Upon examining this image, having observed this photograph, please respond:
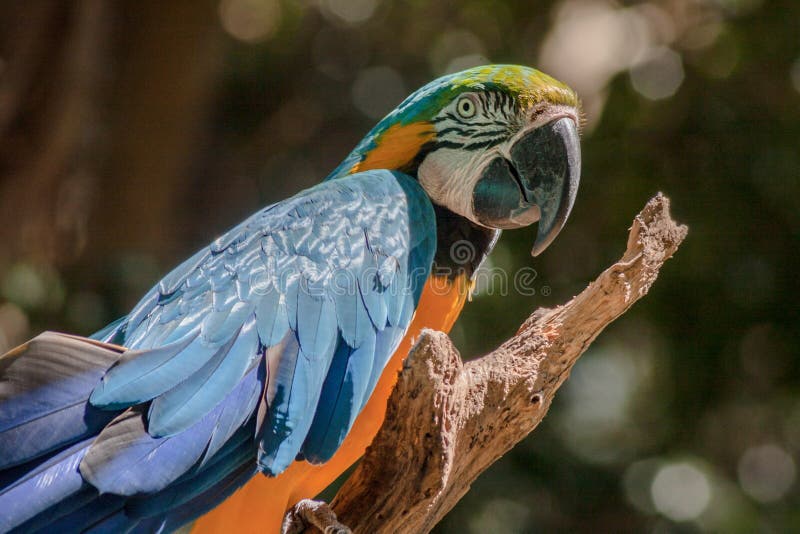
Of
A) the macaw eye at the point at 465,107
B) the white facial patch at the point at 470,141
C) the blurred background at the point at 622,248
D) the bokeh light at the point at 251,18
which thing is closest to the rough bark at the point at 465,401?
the white facial patch at the point at 470,141

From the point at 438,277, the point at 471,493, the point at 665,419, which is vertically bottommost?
the point at 471,493

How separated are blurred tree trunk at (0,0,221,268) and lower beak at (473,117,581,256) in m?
2.76

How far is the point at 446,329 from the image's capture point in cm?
262

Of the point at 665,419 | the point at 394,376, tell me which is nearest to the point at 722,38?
the point at 665,419

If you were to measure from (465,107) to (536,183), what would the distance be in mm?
297

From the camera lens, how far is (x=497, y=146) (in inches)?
101

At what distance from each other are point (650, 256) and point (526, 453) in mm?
2293

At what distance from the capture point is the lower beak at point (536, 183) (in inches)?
97.3

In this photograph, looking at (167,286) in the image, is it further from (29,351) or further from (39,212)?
(39,212)

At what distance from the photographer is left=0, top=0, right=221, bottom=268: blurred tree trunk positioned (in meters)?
4.59

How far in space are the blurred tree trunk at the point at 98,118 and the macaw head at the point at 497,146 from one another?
2.56 m

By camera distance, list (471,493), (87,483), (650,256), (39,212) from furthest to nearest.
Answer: (39,212)
(471,493)
(650,256)
(87,483)

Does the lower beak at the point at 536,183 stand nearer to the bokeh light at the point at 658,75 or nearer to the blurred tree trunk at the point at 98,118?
the bokeh light at the point at 658,75

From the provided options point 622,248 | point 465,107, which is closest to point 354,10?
point 622,248
